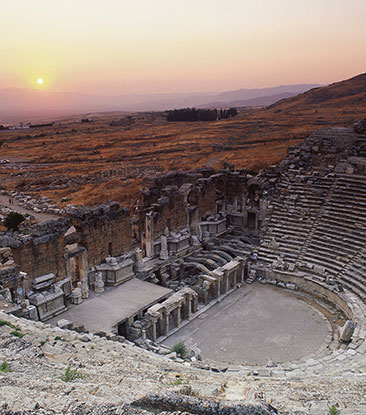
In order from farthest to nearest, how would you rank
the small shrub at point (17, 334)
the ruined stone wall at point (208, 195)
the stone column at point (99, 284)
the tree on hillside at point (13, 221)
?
the tree on hillside at point (13, 221)
the ruined stone wall at point (208, 195)
the stone column at point (99, 284)
the small shrub at point (17, 334)

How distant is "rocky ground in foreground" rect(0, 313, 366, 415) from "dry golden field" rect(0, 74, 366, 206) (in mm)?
22182

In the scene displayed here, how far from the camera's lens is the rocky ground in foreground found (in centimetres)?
569

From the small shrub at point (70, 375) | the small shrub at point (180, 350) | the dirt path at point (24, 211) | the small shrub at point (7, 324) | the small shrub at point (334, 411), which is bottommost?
the dirt path at point (24, 211)

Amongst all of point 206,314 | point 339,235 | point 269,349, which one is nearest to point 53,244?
point 206,314

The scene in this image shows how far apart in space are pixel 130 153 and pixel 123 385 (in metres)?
54.3

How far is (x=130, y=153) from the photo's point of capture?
60.0 meters

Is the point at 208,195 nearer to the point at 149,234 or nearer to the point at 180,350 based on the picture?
the point at 149,234

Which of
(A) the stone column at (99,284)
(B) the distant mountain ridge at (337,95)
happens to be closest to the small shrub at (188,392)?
(A) the stone column at (99,284)

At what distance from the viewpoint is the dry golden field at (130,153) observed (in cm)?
4117

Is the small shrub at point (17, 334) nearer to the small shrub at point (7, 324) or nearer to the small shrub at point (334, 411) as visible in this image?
the small shrub at point (7, 324)

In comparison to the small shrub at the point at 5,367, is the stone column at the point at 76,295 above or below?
below

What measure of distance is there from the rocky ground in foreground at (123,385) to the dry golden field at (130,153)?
22.2 m

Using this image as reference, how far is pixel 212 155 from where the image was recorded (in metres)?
A: 52.2

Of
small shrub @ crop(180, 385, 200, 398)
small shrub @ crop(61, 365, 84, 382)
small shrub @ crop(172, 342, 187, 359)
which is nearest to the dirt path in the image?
small shrub @ crop(172, 342, 187, 359)
